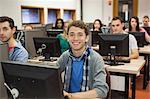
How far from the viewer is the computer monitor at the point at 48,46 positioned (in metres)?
3.52

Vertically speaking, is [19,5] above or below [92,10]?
below

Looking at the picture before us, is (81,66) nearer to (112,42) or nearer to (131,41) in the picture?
(112,42)

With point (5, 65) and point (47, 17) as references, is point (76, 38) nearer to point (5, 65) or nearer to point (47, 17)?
point (5, 65)

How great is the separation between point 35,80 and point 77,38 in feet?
A: 2.19

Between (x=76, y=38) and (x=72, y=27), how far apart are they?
88mm

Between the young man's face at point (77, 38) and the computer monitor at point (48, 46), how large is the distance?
1773 mm

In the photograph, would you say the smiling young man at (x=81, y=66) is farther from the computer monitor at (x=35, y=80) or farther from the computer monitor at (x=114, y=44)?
the computer monitor at (x=114, y=44)

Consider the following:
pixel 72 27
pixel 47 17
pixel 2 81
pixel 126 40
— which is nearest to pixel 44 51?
pixel 126 40

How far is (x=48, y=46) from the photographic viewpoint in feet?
11.8

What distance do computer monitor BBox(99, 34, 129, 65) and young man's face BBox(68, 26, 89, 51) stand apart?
1460 mm

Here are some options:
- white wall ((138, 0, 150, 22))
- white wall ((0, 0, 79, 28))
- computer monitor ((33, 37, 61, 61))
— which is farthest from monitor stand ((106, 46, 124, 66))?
white wall ((138, 0, 150, 22))

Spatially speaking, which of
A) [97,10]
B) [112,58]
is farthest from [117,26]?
[97,10]

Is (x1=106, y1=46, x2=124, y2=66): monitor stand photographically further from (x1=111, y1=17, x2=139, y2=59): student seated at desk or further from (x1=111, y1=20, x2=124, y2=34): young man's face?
(x1=111, y1=20, x2=124, y2=34): young man's face

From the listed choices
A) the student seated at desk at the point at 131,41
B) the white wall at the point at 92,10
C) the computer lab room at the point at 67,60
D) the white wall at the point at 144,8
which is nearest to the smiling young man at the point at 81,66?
the computer lab room at the point at 67,60
